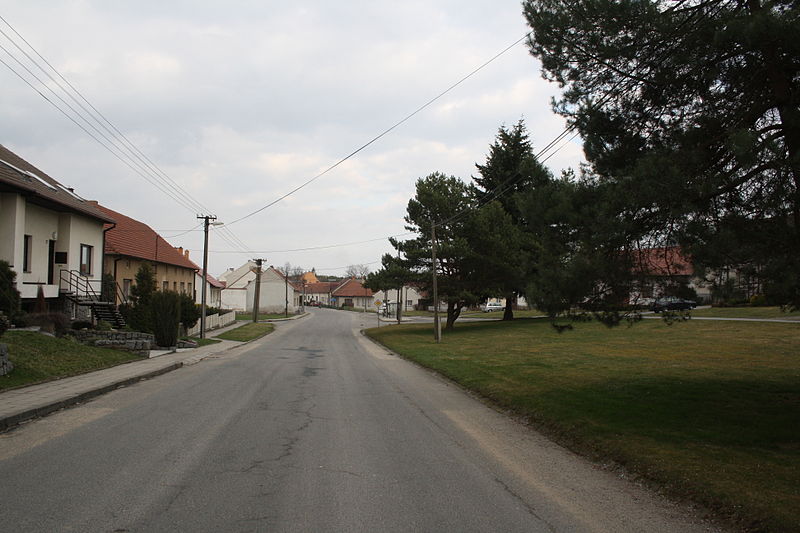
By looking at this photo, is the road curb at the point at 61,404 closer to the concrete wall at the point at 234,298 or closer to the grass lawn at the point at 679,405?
the grass lawn at the point at 679,405

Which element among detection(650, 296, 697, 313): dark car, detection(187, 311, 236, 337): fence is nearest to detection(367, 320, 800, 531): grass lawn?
detection(650, 296, 697, 313): dark car

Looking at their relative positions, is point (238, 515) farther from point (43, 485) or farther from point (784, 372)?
point (784, 372)

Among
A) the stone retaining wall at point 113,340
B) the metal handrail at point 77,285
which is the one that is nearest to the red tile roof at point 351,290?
the metal handrail at point 77,285

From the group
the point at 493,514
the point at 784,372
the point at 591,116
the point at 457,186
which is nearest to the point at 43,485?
the point at 493,514

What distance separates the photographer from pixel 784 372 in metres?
14.3

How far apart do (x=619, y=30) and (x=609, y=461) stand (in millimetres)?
6528

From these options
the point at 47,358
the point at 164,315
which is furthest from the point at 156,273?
the point at 47,358

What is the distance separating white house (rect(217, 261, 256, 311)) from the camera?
8619cm

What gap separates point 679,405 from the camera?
1005 centimetres

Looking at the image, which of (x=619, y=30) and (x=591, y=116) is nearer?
(x=619, y=30)

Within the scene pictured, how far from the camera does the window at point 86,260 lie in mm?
26361

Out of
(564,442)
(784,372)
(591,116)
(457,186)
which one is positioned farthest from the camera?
(457,186)

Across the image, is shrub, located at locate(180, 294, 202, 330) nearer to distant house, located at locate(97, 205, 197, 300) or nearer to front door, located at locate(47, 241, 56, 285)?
distant house, located at locate(97, 205, 197, 300)

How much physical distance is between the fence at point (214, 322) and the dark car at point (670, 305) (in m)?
29.5
